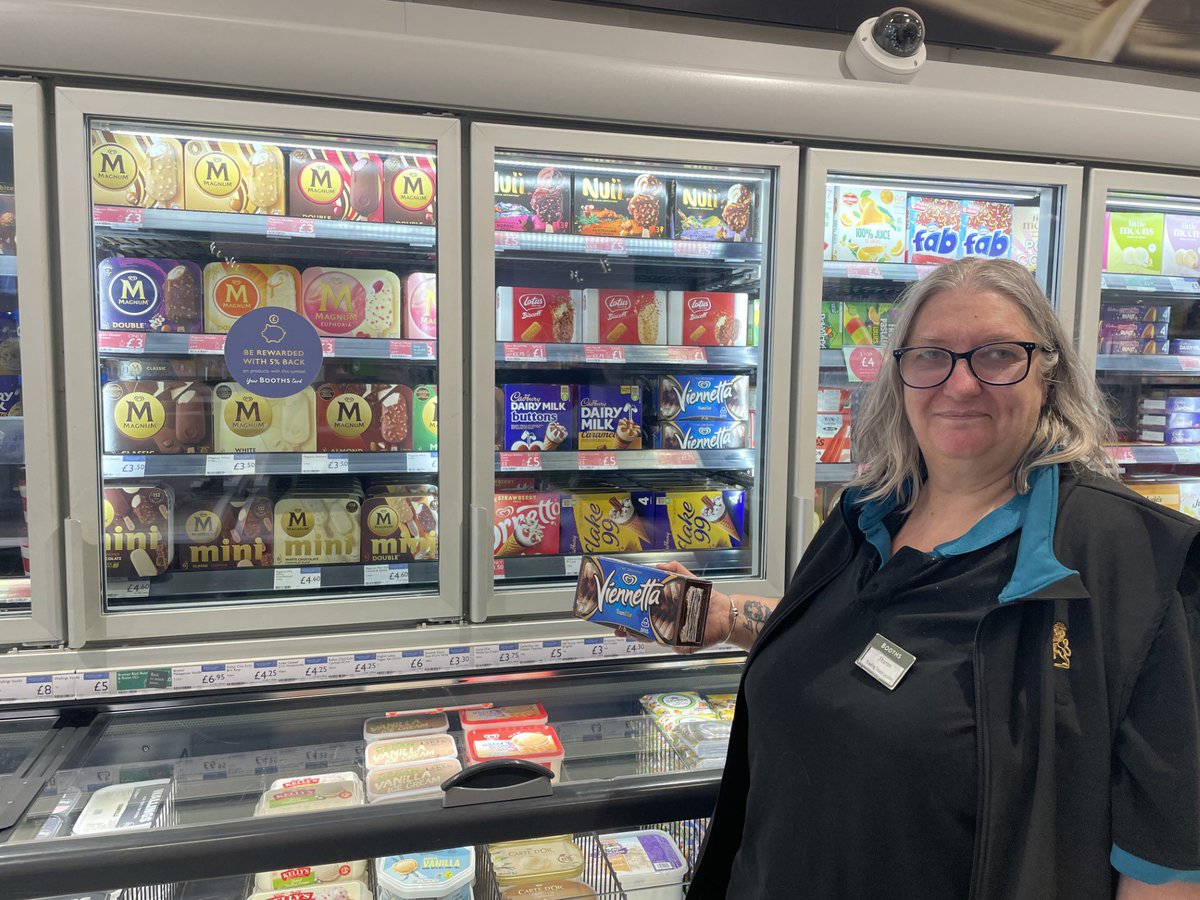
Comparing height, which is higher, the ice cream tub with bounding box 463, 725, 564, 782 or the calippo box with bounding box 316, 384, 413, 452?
the calippo box with bounding box 316, 384, 413, 452

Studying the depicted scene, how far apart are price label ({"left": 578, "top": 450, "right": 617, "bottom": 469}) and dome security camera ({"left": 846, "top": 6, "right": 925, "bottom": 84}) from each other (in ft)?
3.65

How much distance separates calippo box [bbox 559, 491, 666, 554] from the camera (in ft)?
7.02

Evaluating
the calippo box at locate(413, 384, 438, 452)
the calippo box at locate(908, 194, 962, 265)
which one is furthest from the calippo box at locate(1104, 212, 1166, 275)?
the calippo box at locate(413, 384, 438, 452)

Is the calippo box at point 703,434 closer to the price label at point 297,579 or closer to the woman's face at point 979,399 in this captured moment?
the price label at point 297,579

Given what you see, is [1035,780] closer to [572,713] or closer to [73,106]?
[572,713]

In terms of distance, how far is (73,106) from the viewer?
1516 mm

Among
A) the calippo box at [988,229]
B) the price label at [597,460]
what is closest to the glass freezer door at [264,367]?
the price label at [597,460]

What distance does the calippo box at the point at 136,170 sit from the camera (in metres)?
1.64

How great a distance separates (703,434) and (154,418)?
1.38 meters

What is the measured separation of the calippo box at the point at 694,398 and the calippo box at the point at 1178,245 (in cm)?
139

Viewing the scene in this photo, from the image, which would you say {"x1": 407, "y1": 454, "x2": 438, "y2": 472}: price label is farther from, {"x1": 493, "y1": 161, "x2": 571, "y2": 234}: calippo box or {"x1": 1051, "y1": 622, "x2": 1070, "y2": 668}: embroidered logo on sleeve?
Result: {"x1": 1051, "y1": 622, "x2": 1070, "y2": 668}: embroidered logo on sleeve

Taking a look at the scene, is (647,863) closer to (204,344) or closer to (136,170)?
(204,344)

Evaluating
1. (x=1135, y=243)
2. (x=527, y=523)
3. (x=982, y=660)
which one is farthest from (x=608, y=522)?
(x=1135, y=243)

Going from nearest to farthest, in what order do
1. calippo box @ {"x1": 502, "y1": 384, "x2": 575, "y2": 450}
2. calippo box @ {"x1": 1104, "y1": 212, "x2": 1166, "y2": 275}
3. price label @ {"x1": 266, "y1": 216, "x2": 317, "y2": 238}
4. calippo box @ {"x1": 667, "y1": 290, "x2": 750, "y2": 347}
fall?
price label @ {"x1": 266, "y1": 216, "x2": 317, "y2": 238} < calippo box @ {"x1": 502, "y1": 384, "x2": 575, "y2": 450} < calippo box @ {"x1": 667, "y1": 290, "x2": 750, "y2": 347} < calippo box @ {"x1": 1104, "y1": 212, "x2": 1166, "y2": 275}
